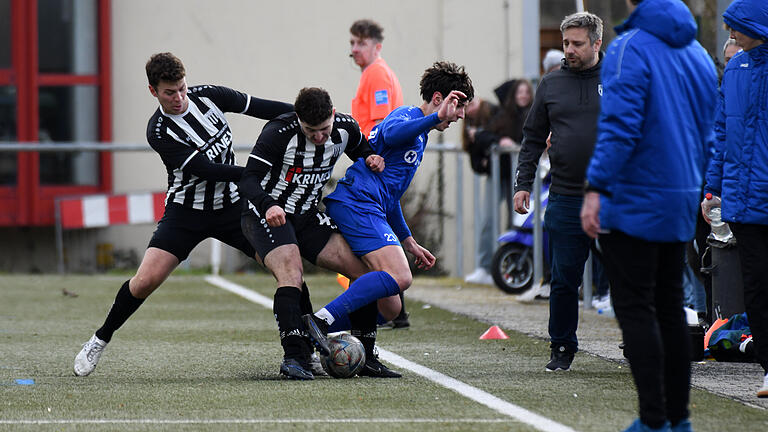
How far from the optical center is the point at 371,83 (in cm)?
937

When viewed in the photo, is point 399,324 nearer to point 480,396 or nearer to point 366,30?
point 366,30

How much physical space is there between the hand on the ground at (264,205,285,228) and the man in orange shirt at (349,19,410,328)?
2941 mm

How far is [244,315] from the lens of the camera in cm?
1048

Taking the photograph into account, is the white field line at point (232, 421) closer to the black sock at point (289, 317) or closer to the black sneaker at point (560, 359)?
the black sock at point (289, 317)

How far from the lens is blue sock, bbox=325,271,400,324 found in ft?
21.5

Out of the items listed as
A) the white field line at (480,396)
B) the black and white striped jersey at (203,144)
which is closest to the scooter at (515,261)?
the white field line at (480,396)

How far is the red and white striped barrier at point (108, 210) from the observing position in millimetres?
15555

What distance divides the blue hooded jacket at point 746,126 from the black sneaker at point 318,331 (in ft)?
6.63

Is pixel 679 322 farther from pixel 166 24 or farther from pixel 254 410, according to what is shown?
pixel 166 24

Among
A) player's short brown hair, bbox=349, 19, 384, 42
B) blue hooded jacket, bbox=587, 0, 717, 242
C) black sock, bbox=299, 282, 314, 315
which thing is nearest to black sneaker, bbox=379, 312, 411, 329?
player's short brown hair, bbox=349, 19, 384, 42

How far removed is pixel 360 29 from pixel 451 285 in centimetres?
466

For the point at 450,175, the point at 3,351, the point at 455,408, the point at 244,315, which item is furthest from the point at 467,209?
the point at 455,408

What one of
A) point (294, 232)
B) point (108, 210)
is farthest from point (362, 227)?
point (108, 210)

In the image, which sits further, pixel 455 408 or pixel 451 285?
pixel 451 285
